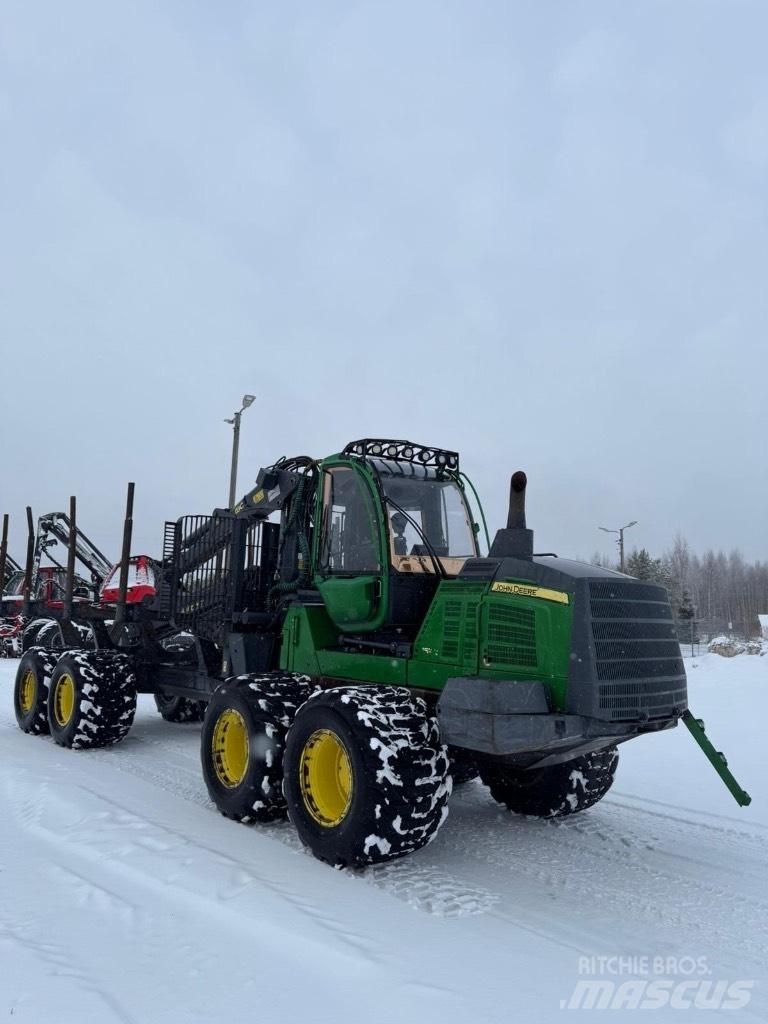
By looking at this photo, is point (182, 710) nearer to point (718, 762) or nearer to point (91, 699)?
point (91, 699)

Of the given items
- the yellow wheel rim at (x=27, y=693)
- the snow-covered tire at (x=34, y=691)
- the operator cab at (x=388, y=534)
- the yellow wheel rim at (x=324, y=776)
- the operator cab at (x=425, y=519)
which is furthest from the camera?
the yellow wheel rim at (x=27, y=693)

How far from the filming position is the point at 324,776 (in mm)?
5570

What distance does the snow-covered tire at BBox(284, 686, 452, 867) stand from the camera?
193 inches

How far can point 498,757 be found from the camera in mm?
5633

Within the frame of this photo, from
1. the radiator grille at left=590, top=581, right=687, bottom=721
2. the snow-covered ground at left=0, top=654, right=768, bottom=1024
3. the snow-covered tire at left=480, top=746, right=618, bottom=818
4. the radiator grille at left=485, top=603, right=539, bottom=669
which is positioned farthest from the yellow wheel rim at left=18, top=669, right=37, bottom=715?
the radiator grille at left=590, top=581, right=687, bottom=721

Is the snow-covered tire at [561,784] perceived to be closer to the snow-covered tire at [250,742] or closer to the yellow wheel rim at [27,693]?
the snow-covered tire at [250,742]

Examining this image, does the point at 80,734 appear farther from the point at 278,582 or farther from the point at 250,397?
the point at 250,397

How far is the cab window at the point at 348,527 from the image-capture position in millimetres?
6398

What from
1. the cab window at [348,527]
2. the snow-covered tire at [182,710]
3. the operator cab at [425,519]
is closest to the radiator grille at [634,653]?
the operator cab at [425,519]

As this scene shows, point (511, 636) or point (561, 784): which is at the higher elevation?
point (511, 636)

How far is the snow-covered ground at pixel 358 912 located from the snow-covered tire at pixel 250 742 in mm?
223

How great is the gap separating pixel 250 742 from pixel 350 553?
1.71 m

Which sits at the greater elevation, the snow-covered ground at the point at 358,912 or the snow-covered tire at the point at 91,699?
the snow-covered tire at the point at 91,699

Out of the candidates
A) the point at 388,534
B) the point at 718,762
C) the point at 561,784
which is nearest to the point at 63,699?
the point at 388,534
